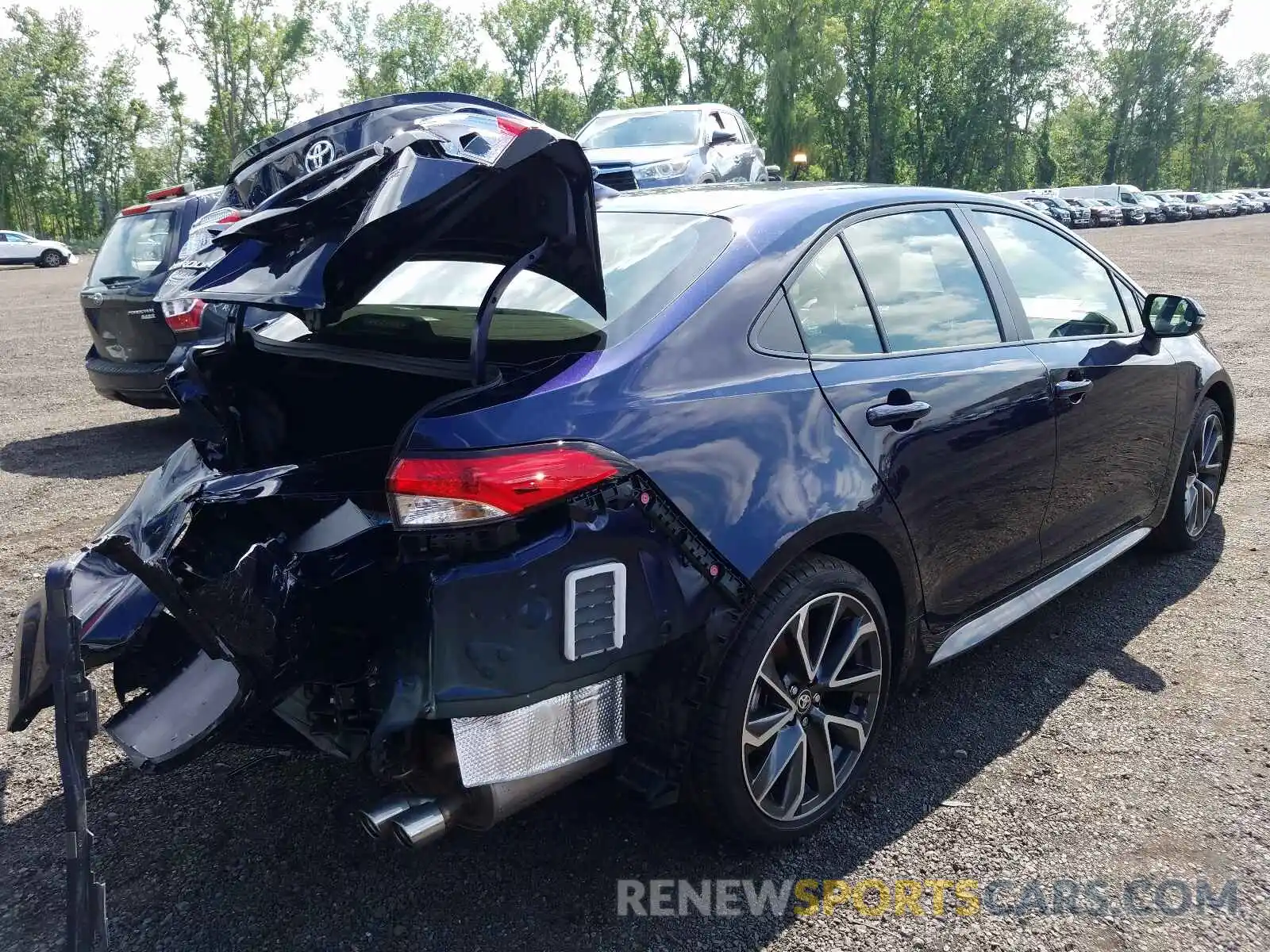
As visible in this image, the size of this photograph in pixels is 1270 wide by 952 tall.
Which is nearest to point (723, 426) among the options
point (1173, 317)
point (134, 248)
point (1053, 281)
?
point (1053, 281)

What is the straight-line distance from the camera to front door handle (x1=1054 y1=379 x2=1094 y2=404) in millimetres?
3287

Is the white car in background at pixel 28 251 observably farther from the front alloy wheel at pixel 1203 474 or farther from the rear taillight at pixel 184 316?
the front alloy wheel at pixel 1203 474

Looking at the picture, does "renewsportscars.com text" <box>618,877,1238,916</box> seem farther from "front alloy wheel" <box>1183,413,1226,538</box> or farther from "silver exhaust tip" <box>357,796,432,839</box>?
"front alloy wheel" <box>1183,413,1226,538</box>

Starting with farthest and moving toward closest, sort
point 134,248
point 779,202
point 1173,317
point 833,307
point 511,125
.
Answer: point 134,248
point 1173,317
point 779,202
point 833,307
point 511,125

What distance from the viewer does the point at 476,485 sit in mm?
1979

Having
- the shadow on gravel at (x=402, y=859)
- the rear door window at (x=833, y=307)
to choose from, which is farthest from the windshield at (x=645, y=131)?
the shadow on gravel at (x=402, y=859)

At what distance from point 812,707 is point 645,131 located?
10.1 metres

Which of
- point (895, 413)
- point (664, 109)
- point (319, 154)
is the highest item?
point (664, 109)

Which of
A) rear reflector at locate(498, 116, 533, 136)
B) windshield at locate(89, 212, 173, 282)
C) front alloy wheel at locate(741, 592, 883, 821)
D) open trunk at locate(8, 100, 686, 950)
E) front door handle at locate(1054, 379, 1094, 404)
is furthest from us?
windshield at locate(89, 212, 173, 282)

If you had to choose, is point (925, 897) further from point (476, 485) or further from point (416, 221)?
point (416, 221)

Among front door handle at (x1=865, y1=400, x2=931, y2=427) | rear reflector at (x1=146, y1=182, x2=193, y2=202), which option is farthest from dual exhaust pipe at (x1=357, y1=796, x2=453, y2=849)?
rear reflector at (x1=146, y1=182, x2=193, y2=202)

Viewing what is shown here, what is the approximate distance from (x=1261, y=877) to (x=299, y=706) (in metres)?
2.35

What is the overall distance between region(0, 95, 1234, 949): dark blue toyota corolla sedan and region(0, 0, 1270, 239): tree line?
54058 mm

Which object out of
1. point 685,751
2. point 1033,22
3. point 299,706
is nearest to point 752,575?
point 685,751
